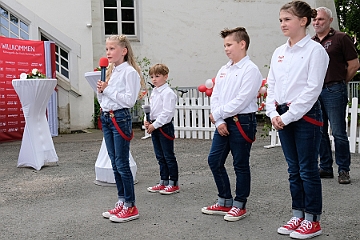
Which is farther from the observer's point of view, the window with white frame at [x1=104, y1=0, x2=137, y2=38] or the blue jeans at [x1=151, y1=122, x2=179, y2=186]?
the window with white frame at [x1=104, y1=0, x2=137, y2=38]

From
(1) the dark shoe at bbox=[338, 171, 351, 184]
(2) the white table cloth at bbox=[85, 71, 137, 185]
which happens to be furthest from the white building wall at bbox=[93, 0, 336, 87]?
(1) the dark shoe at bbox=[338, 171, 351, 184]

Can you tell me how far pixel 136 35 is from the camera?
1526 centimetres

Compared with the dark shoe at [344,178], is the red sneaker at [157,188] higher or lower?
lower

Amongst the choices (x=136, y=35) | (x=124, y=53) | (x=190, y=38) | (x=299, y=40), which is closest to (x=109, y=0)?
(x=136, y=35)

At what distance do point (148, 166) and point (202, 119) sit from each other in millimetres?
3727

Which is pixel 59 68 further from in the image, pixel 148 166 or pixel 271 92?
pixel 271 92

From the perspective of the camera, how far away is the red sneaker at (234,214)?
15.6 feet

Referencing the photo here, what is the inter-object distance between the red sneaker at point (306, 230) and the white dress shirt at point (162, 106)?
2226mm

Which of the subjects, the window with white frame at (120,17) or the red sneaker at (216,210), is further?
the window with white frame at (120,17)

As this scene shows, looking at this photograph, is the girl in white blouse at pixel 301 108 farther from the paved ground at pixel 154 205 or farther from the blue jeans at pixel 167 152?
the blue jeans at pixel 167 152

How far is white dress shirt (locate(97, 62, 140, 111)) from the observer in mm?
4824

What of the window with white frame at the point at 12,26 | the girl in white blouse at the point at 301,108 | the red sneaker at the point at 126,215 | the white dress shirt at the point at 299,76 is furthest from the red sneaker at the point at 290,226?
the window with white frame at the point at 12,26

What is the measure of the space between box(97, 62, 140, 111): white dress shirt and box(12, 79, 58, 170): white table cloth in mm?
3336

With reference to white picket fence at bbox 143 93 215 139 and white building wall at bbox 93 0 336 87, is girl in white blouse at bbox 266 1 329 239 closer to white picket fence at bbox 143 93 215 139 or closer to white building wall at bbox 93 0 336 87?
white picket fence at bbox 143 93 215 139
